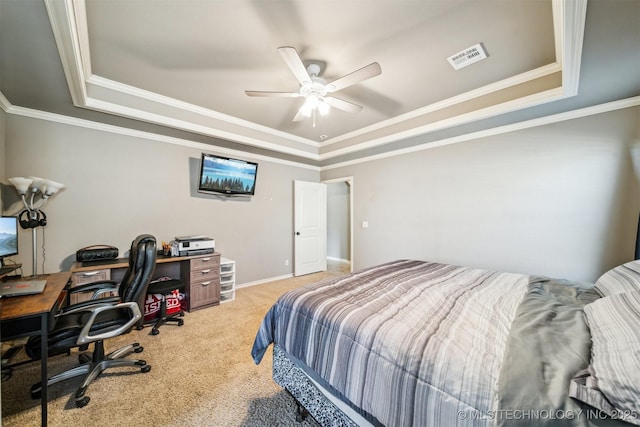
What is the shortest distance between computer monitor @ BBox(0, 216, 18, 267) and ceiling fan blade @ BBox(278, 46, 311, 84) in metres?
2.61

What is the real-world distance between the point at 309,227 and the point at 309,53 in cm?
342

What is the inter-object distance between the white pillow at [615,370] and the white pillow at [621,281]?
0.42m

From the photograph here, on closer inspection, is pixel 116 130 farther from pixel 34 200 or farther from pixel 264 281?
pixel 264 281

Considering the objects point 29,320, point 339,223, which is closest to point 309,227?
point 339,223

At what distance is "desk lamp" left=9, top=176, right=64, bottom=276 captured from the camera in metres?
2.29

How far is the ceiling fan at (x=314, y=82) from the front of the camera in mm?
1804

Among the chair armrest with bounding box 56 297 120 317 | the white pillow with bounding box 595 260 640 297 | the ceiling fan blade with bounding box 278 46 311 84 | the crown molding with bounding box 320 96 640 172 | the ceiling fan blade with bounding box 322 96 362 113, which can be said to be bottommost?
the chair armrest with bounding box 56 297 120 317

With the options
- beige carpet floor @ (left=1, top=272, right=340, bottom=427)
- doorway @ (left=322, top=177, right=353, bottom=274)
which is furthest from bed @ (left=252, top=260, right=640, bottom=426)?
doorway @ (left=322, top=177, right=353, bottom=274)

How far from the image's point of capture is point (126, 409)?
154cm

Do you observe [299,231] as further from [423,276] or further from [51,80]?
[51,80]

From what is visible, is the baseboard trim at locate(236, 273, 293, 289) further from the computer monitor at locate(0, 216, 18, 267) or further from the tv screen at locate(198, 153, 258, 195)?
the computer monitor at locate(0, 216, 18, 267)

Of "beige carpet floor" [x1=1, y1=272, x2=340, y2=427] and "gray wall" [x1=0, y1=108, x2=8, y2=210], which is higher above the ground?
"gray wall" [x1=0, y1=108, x2=8, y2=210]

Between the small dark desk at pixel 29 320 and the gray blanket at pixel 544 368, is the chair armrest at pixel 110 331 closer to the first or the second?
the small dark desk at pixel 29 320

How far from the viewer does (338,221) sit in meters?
6.89
